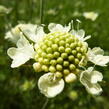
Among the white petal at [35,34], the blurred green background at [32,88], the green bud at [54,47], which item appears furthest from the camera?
the blurred green background at [32,88]

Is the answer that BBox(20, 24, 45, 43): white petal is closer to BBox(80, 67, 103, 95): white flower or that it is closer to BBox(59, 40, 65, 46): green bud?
BBox(59, 40, 65, 46): green bud

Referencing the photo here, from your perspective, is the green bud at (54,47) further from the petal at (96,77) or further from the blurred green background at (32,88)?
the blurred green background at (32,88)

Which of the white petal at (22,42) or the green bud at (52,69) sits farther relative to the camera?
the white petal at (22,42)

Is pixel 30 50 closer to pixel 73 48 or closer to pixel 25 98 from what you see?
pixel 73 48

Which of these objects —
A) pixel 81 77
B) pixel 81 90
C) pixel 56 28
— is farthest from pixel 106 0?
pixel 81 77

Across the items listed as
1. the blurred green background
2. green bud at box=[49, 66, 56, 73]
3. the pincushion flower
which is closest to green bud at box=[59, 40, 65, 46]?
the pincushion flower

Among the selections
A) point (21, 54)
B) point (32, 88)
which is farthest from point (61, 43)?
point (32, 88)

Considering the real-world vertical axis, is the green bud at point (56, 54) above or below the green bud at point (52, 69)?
above

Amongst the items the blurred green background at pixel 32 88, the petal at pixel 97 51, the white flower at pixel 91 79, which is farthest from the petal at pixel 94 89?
the blurred green background at pixel 32 88
